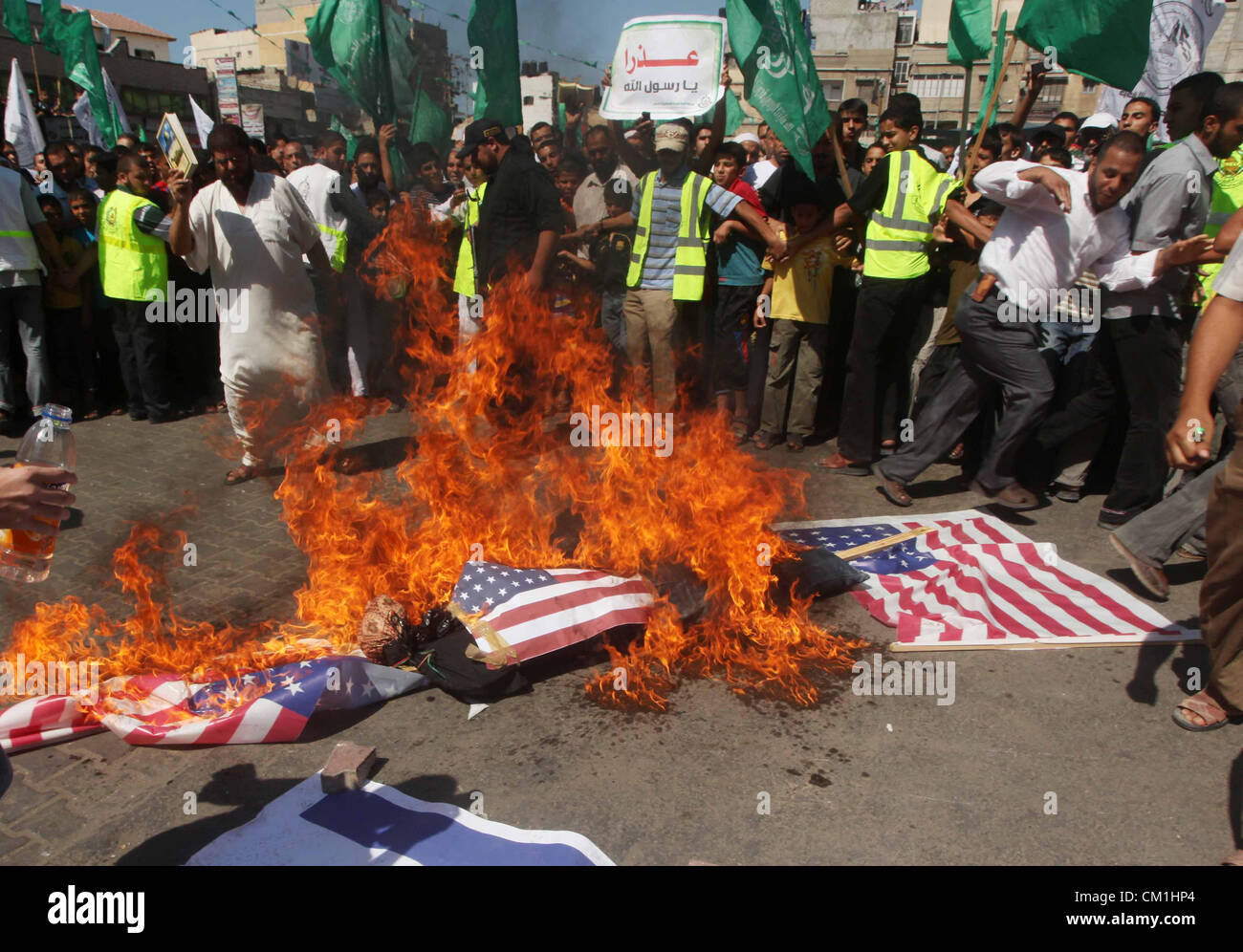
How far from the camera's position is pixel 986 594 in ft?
15.3

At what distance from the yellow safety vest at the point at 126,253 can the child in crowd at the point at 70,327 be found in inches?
24.0

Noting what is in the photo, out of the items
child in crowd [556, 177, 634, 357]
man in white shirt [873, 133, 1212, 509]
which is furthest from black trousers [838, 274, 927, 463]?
child in crowd [556, 177, 634, 357]

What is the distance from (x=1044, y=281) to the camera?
5.46 meters

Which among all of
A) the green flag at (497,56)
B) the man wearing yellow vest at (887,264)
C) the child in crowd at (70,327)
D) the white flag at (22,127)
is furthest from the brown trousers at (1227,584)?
the white flag at (22,127)

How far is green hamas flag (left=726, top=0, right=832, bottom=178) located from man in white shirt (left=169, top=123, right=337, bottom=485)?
3719 millimetres

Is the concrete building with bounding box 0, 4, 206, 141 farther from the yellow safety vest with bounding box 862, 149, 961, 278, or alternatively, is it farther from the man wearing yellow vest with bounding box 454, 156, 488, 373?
the yellow safety vest with bounding box 862, 149, 961, 278

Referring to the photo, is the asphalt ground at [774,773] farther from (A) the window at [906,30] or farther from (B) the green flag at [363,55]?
(A) the window at [906,30]

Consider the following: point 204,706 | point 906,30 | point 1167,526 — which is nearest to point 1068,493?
point 1167,526

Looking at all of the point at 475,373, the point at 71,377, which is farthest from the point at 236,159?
the point at 71,377

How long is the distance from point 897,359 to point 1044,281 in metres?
1.65

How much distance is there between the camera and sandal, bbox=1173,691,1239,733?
3.50m

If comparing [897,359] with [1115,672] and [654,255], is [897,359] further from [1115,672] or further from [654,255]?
[1115,672]

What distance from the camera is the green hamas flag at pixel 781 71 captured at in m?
6.53
